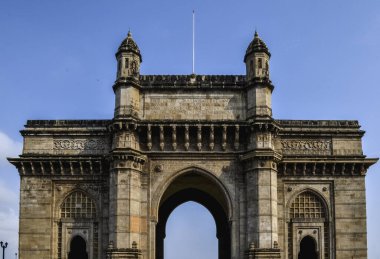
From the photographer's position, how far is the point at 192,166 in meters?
32.1

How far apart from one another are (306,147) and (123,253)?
11.1 m

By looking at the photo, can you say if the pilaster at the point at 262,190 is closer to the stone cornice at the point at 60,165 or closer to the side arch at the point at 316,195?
the side arch at the point at 316,195

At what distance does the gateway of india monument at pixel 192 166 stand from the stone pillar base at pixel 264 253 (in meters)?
0.74

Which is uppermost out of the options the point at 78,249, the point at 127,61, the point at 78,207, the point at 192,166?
the point at 127,61

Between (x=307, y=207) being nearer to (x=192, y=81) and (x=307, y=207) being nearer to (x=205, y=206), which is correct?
(x=205, y=206)

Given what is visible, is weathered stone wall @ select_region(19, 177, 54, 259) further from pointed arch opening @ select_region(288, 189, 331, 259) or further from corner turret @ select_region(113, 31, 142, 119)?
pointed arch opening @ select_region(288, 189, 331, 259)

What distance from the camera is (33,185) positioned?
32.6 m

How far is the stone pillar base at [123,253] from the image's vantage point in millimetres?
29906

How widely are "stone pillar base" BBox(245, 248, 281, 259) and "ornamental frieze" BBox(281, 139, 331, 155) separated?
5.59 metres

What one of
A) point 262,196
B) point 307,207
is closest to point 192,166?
point 262,196

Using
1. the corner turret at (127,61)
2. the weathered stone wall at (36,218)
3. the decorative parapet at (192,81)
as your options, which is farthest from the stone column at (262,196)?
the weathered stone wall at (36,218)

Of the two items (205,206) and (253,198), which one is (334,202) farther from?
(205,206)

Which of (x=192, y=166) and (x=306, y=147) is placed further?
(x=306, y=147)

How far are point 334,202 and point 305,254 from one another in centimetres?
325
